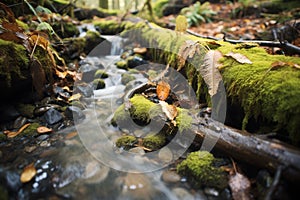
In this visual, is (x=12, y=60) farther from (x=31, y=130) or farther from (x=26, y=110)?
(x=31, y=130)

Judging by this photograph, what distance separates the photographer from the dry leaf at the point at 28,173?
78.5 inches

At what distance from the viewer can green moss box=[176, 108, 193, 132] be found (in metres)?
2.50

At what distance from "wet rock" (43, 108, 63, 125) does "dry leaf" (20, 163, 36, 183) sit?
0.95 metres

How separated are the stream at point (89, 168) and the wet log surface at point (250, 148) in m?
0.35

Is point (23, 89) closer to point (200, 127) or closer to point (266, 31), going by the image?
point (200, 127)

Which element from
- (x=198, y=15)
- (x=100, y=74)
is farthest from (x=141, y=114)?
(x=198, y=15)

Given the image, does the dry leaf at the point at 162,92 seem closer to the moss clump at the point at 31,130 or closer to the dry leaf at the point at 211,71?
the dry leaf at the point at 211,71

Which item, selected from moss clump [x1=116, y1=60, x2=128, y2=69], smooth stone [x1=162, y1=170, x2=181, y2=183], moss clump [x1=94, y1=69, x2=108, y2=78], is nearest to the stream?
smooth stone [x1=162, y1=170, x2=181, y2=183]

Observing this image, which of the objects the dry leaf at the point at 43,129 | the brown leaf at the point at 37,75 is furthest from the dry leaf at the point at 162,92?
the brown leaf at the point at 37,75

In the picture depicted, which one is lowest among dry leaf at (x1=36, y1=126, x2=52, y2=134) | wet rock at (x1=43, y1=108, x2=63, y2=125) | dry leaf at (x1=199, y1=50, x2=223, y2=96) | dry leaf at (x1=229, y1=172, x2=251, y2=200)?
dry leaf at (x1=36, y1=126, x2=52, y2=134)

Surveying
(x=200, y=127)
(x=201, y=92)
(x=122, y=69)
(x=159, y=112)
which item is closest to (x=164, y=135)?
(x=159, y=112)

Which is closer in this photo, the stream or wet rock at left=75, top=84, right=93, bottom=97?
the stream

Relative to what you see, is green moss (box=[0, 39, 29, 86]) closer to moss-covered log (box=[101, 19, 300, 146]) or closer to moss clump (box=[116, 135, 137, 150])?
moss clump (box=[116, 135, 137, 150])

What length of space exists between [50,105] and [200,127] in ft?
7.70
